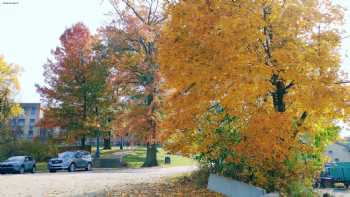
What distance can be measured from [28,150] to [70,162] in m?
11.3

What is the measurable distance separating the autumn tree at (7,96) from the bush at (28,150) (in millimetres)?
3255

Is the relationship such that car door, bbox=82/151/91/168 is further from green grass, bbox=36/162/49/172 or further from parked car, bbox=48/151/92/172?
green grass, bbox=36/162/49/172

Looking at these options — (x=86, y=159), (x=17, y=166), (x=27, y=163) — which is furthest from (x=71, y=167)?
(x=17, y=166)

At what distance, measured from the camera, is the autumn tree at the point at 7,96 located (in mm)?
44906

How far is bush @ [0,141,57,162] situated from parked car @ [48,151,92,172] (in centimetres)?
966

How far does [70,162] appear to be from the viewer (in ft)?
103

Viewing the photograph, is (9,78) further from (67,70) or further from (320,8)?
(320,8)

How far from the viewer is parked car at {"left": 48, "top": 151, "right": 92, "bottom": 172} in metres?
30.8

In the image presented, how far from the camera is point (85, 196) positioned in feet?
44.0

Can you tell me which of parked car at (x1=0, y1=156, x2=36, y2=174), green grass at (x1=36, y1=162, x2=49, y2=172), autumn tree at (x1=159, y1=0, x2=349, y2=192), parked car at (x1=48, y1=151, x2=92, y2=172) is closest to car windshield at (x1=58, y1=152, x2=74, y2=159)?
parked car at (x1=48, y1=151, x2=92, y2=172)

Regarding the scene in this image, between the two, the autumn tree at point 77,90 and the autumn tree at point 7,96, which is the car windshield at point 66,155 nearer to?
the autumn tree at point 77,90

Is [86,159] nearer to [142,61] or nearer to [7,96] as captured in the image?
[142,61]

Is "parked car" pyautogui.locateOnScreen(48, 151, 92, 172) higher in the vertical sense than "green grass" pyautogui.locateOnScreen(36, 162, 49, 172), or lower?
higher

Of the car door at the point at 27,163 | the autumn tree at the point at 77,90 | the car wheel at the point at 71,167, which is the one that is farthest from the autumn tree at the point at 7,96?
the car wheel at the point at 71,167
